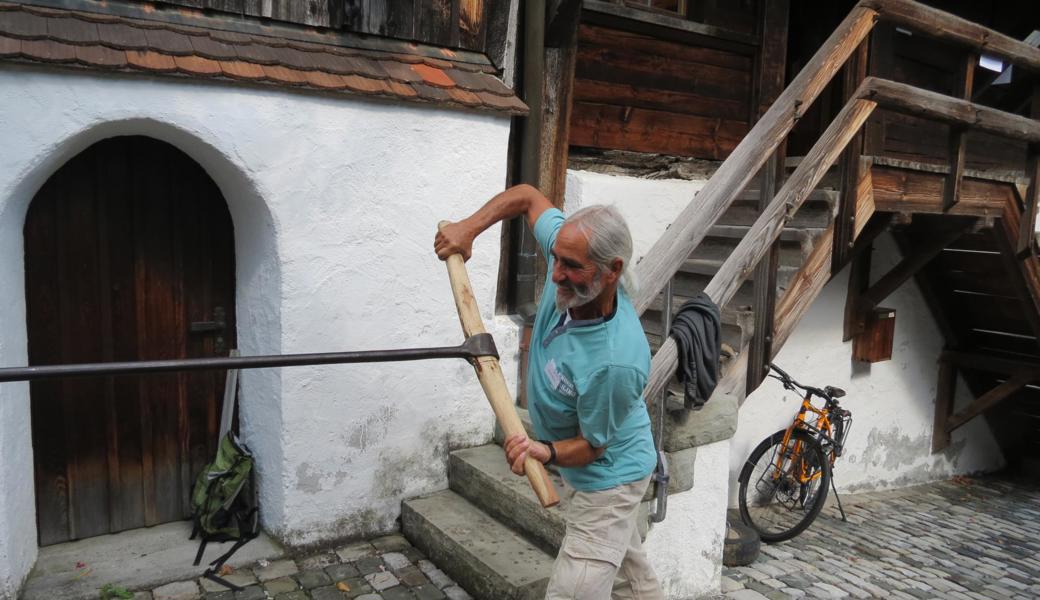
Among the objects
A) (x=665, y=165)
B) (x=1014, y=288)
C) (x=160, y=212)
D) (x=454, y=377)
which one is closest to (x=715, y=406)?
(x=454, y=377)

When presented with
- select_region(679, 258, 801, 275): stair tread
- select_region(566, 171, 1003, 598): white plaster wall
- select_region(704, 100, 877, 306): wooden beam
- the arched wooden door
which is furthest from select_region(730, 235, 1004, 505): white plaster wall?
the arched wooden door

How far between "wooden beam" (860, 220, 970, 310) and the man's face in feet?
15.2

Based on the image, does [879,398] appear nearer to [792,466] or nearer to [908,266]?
[908,266]

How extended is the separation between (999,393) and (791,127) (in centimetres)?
504

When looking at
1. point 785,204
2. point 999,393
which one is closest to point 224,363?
point 785,204

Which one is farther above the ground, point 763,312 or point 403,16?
point 403,16

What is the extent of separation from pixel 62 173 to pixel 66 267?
1.53 ft

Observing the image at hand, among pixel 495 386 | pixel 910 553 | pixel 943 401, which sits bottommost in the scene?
pixel 910 553

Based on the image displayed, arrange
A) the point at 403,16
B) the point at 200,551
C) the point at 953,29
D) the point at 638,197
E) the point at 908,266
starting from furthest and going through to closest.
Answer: the point at 908,266
the point at 638,197
the point at 953,29
the point at 403,16
the point at 200,551

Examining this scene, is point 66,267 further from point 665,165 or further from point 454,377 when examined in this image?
point 665,165

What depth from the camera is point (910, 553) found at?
17.6 feet

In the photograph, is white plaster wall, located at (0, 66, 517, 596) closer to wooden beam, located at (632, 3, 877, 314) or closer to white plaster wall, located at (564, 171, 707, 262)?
white plaster wall, located at (564, 171, 707, 262)

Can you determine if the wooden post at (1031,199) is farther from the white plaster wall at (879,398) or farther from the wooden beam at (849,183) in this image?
the wooden beam at (849,183)

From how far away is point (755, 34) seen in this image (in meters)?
6.11
